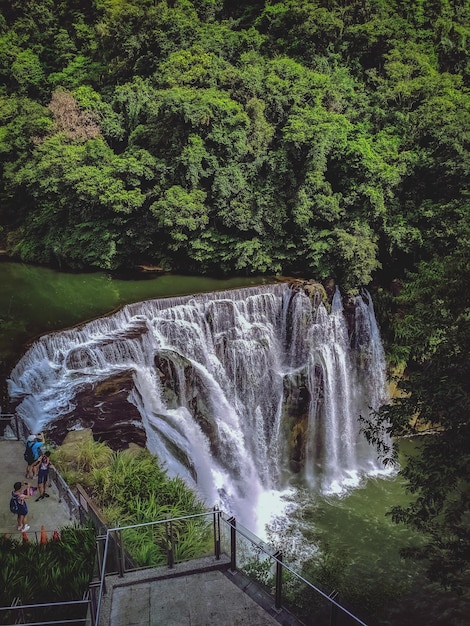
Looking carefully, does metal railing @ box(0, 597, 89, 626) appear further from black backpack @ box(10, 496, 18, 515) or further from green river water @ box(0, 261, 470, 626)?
green river water @ box(0, 261, 470, 626)

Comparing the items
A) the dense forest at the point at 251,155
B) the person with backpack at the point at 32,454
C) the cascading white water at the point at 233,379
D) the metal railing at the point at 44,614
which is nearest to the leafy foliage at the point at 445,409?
the metal railing at the point at 44,614

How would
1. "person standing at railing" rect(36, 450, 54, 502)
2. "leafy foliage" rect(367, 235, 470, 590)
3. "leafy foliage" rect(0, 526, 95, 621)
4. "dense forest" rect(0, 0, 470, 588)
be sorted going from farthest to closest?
"dense forest" rect(0, 0, 470, 588) < "person standing at railing" rect(36, 450, 54, 502) < "leafy foliage" rect(367, 235, 470, 590) < "leafy foliage" rect(0, 526, 95, 621)

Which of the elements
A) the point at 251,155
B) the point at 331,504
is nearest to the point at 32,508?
the point at 331,504

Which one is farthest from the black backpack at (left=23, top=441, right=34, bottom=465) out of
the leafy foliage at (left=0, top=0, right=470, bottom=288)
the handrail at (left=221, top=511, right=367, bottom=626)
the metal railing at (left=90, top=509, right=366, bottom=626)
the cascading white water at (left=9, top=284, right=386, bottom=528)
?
the leafy foliage at (left=0, top=0, right=470, bottom=288)

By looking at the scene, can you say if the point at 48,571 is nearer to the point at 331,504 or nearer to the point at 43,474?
the point at 43,474

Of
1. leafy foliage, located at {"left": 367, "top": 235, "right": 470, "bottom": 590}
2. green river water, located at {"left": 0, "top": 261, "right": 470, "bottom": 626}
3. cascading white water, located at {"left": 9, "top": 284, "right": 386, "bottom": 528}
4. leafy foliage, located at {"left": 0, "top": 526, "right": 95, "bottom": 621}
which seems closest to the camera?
leafy foliage, located at {"left": 0, "top": 526, "right": 95, "bottom": 621}

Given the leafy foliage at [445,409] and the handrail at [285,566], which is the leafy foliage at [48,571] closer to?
the handrail at [285,566]

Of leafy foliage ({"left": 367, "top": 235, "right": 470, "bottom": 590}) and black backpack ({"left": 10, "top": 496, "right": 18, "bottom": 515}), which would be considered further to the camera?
black backpack ({"left": 10, "top": 496, "right": 18, "bottom": 515})
